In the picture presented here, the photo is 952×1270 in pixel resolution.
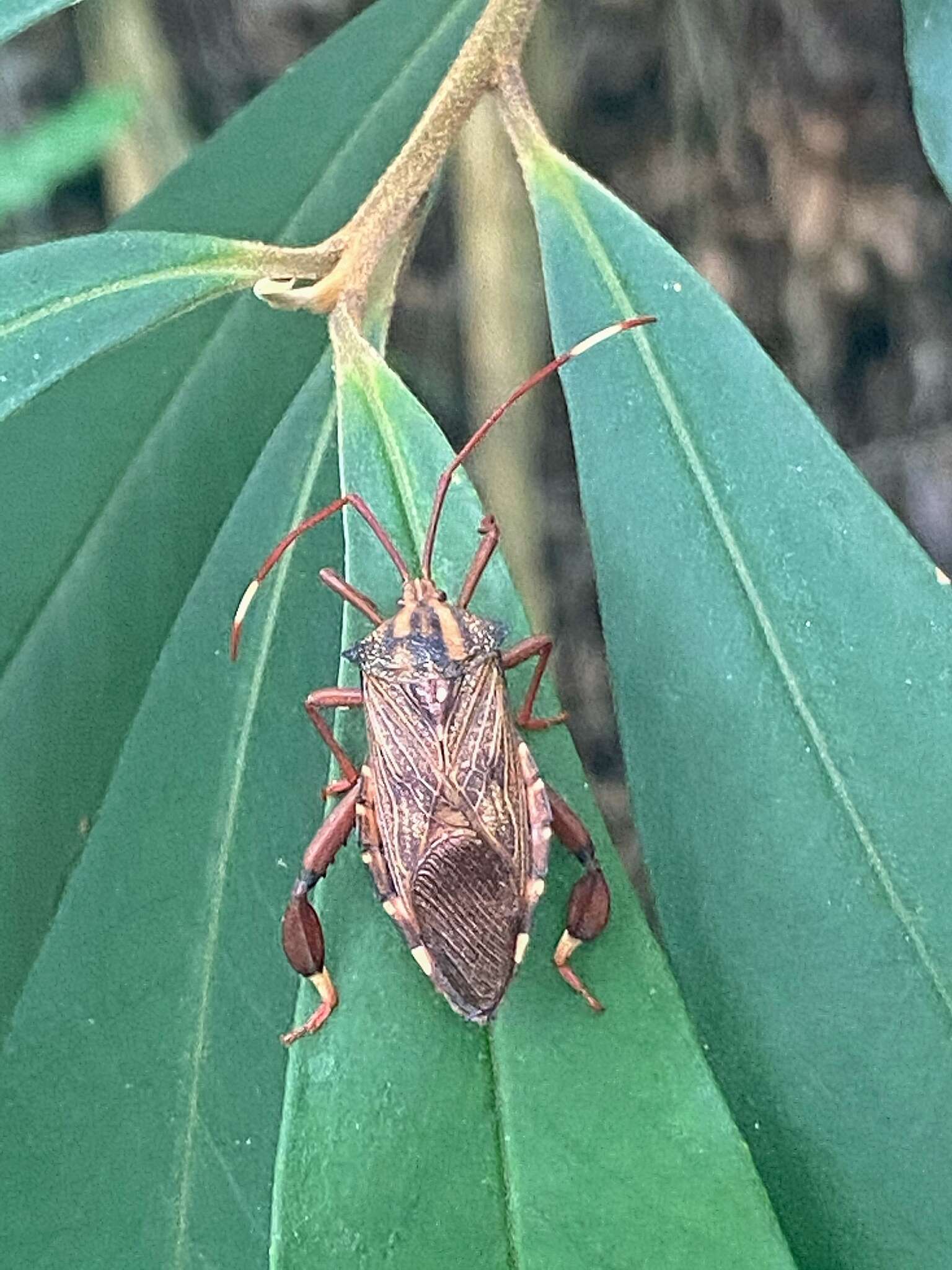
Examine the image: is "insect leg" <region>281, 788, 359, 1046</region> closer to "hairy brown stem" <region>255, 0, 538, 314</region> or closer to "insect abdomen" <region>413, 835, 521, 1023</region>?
"insect abdomen" <region>413, 835, 521, 1023</region>

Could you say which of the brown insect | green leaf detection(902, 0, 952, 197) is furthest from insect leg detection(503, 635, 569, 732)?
green leaf detection(902, 0, 952, 197)

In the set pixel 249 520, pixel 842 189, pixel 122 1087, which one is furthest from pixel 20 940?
pixel 842 189

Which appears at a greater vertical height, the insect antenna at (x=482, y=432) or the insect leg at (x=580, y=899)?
the insect antenna at (x=482, y=432)

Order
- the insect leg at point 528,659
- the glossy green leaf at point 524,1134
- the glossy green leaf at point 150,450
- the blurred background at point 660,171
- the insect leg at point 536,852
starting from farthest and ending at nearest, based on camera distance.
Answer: the blurred background at point 660,171 < the glossy green leaf at point 150,450 < the insect leg at point 528,659 < the insect leg at point 536,852 < the glossy green leaf at point 524,1134

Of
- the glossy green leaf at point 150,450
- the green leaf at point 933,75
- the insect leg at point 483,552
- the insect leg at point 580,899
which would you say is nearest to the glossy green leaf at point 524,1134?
the insect leg at point 580,899

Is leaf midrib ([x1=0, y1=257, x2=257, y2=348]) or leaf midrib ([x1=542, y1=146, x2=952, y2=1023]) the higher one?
leaf midrib ([x1=0, y1=257, x2=257, y2=348])

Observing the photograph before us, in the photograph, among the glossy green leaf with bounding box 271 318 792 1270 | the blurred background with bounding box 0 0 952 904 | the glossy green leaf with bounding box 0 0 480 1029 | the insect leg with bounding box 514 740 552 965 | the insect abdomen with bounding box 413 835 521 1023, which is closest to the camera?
the glossy green leaf with bounding box 271 318 792 1270

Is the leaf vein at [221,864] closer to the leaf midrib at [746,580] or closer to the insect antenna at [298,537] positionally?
the insect antenna at [298,537]

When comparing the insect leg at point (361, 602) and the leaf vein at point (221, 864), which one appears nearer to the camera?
the insect leg at point (361, 602)

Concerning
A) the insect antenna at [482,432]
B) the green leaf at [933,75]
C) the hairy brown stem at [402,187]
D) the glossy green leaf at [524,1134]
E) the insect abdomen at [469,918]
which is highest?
the hairy brown stem at [402,187]
